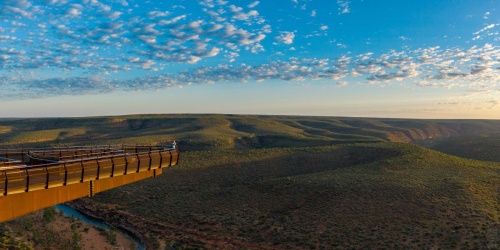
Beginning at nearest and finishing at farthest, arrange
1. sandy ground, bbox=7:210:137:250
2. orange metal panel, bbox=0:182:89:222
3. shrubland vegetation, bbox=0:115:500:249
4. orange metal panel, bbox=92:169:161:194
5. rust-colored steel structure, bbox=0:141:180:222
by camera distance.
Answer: rust-colored steel structure, bbox=0:141:180:222 < orange metal panel, bbox=0:182:89:222 < orange metal panel, bbox=92:169:161:194 < sandy ground, bbox=7:210:137:250 < shrubland vegetation, bbox=0:115:500:249

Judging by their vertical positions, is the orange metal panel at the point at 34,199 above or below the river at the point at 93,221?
above

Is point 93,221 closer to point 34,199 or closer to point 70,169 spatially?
point 34,199

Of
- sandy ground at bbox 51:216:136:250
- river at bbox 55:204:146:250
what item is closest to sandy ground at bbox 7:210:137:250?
sandy ground at bbox 51:216:136:250

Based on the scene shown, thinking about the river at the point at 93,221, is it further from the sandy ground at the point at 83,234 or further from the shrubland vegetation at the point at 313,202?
the shrubland vegetation at the point at 313,202

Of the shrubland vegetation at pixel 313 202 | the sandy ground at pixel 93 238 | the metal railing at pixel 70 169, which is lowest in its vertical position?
the sandy ground at pixel 93 238

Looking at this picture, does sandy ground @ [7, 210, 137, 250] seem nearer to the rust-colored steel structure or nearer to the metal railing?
the metal railing

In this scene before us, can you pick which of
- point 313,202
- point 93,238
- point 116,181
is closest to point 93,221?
point 93,238

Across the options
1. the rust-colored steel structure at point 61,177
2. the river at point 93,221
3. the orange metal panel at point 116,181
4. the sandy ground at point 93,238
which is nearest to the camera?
the rust-colored steel structure at point 61,177

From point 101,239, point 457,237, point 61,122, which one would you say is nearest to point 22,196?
point 101,239


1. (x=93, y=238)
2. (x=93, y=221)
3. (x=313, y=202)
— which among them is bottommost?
(x=93, y=221)

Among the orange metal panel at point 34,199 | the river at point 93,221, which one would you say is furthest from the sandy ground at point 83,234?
the orange metal panel at point 34,199

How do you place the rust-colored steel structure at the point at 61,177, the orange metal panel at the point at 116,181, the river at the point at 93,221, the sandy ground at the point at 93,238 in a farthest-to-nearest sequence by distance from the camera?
the river at the point at 93,221, the sandy ground at the point at 93,238, the orange metal panel at the point at 116,181, the rust-colored steel structure at the point at 61,177

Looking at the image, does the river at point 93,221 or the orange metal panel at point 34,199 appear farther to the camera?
the river at point 93,221
